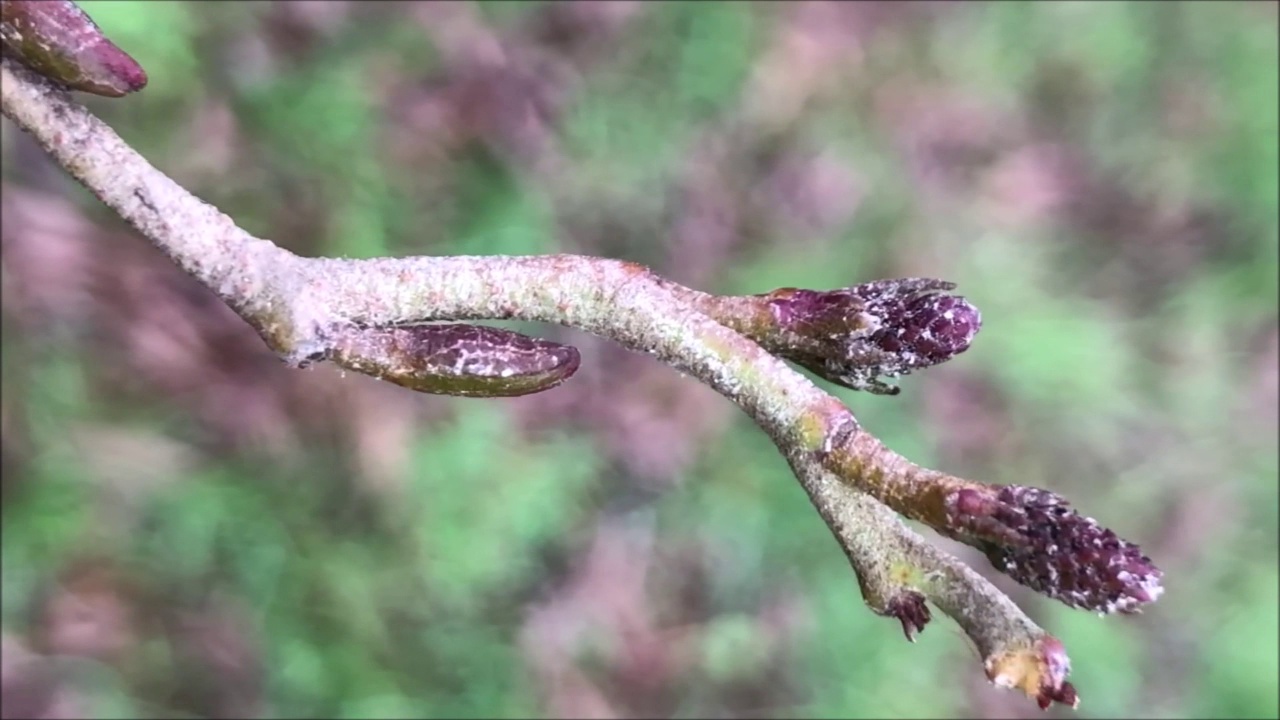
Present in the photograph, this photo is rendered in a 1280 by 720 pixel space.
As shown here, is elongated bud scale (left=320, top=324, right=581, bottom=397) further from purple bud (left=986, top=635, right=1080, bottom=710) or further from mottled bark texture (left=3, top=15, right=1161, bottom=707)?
purple bud (left=986, top=635, right=1080, bottom=710)

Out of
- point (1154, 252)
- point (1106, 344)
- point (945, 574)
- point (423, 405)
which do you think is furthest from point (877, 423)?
point (945, 574)

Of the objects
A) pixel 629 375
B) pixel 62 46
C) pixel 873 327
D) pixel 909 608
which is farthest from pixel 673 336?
pixel 629 375

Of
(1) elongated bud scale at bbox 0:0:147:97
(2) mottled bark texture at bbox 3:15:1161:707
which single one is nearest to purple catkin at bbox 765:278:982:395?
(2) mottled bark texture at bbox 3:15:1161:707

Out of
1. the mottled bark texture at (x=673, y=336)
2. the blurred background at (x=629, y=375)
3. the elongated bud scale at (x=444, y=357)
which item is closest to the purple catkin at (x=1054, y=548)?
the mottled bark texture at (x=673, y=336)

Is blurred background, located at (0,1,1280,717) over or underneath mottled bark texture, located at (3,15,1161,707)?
over

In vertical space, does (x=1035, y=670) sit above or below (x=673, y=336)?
below

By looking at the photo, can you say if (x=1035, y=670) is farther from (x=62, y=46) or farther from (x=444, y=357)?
(x=62, y=46)
